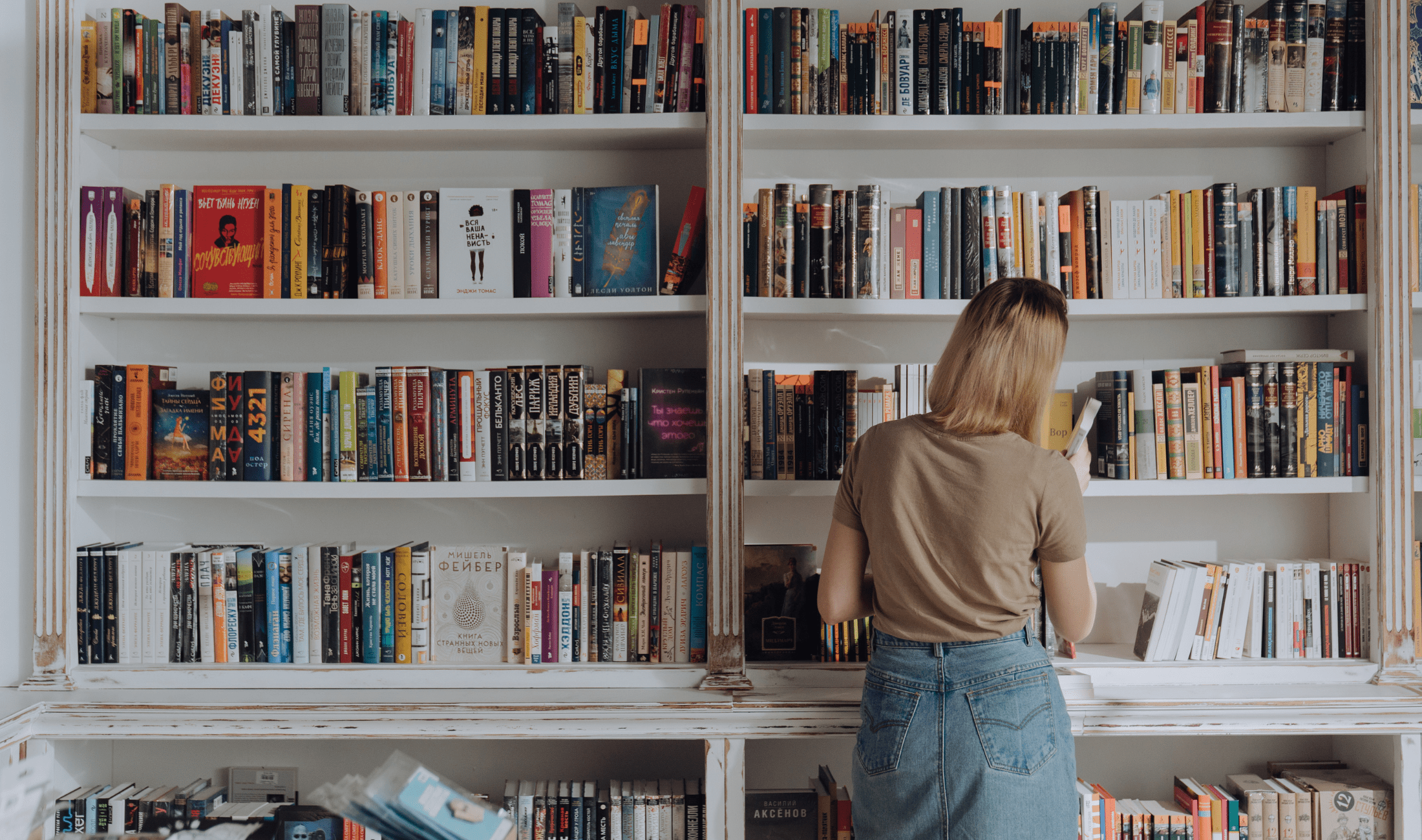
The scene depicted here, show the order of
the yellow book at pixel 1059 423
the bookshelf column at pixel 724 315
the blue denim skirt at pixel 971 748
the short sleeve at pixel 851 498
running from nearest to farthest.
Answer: the blue denim skirt at pixel 971 748
the short sleeve at pixel 851 498
the bookshelf column at pixel 724 315
the yellow book at pixel 1059 423

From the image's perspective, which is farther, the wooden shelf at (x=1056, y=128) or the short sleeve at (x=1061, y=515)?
the wooden shelf at (x=1056, y=128)

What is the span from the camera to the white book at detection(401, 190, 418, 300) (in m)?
1.94

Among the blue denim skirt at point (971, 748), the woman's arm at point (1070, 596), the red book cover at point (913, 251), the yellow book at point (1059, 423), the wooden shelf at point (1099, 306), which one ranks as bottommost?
the blue denim skirt at point (971, 748)

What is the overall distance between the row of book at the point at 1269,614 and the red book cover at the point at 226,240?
7.25 ft

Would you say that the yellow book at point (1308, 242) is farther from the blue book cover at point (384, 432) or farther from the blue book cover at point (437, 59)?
the blue book cover at point (384, 432)

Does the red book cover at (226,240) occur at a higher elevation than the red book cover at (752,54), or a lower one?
lower

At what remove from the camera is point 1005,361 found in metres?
1.42

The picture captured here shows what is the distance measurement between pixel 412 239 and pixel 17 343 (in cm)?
89

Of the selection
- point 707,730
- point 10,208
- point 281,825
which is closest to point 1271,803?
point 707,730

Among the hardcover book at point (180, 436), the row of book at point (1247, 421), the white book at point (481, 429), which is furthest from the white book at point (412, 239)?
the row of book at point (1247, 421)

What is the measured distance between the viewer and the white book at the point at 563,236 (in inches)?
76.2

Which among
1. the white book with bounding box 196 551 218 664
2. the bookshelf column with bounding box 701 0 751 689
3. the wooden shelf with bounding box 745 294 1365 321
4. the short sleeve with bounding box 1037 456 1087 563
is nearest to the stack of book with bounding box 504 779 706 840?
the bookshelf column with bounding box 701 0 751 689

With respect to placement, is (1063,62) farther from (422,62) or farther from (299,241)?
A: (299,241)

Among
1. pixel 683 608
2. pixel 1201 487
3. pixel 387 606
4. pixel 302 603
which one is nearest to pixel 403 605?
pixel 387 606
